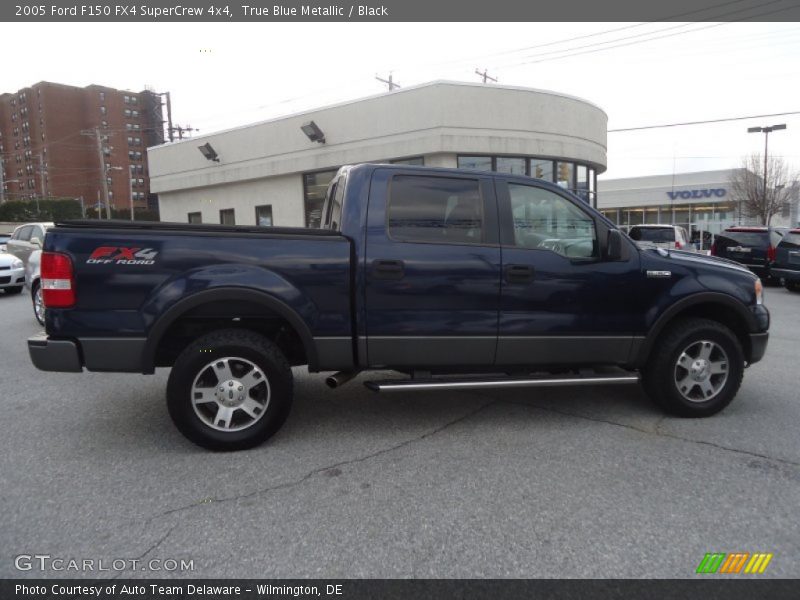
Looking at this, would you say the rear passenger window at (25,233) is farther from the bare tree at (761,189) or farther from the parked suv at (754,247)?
the bare tree at (761,189)

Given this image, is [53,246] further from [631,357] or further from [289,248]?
[631,357]

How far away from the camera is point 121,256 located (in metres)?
3.45

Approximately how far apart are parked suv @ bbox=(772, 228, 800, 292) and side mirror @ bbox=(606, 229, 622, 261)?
39.0 feet

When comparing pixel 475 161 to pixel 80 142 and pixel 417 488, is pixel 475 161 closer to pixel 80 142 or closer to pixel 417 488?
pixel 417 488

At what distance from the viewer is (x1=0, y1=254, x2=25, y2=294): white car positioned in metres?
13.2

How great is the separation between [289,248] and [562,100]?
16.4 meters

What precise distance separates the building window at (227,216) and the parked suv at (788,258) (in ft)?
63.9

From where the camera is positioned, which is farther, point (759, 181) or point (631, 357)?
point (759, 181)

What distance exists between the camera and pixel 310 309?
12.2 ft

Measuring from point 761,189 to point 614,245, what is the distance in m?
40.8

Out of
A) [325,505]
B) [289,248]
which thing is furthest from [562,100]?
[325,505]

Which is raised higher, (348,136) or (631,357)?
(348,136)

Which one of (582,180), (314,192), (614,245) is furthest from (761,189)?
(614,245)

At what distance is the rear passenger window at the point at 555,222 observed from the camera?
4.12 meters
